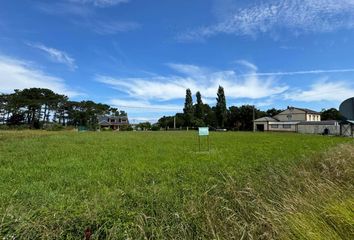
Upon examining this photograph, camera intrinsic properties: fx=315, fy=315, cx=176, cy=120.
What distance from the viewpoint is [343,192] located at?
4.08m

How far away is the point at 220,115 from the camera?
276 feet

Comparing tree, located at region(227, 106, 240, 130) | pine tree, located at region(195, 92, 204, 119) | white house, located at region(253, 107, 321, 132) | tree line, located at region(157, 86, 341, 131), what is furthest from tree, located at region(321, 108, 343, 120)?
pine tree, located at region(195, 92, 204, 119)

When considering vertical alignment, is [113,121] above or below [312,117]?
below

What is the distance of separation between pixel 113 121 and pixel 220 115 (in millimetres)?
46118

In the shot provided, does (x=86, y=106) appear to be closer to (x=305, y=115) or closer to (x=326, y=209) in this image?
(x=305, y=115)

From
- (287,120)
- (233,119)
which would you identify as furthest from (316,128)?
(233,119)

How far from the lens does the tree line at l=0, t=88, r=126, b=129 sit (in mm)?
89938

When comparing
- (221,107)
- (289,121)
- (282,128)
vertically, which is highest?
(221,107)

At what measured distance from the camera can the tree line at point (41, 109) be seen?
89.9m

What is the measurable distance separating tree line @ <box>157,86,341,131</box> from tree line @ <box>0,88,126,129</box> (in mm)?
25762

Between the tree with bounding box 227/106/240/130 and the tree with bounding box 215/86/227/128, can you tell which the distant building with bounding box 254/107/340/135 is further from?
the tree with bounding box 215/86/227/128

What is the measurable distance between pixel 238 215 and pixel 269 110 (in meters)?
98.3

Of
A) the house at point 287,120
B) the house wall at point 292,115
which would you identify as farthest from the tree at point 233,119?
the house wall at point 292,115

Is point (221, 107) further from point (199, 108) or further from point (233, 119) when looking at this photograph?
point (199, 108)
